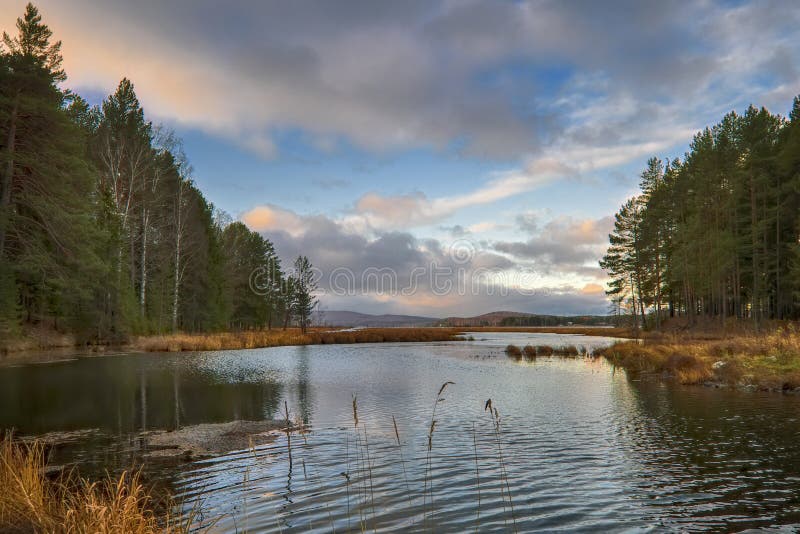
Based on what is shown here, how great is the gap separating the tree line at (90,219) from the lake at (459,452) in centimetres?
1341

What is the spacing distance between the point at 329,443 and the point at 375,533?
6238 millimetres

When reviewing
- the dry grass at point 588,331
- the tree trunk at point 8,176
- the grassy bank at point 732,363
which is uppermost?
the tree trunk at point 8,176

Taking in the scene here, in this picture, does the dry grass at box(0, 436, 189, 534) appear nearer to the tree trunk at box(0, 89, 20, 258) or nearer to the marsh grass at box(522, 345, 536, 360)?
the tree trunk at box(0, 89, 20, 258)

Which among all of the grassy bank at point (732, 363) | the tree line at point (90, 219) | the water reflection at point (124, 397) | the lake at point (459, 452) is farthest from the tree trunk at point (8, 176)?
the grassy bank at point (732, 363)

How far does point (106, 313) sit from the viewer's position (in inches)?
1743

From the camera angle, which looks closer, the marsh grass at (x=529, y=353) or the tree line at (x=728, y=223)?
the marsh grass at (x=529, y=353)

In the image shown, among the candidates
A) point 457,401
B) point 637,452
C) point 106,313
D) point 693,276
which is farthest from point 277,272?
point 637,452

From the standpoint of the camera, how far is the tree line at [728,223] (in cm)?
4628

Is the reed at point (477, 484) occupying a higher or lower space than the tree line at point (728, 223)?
lower

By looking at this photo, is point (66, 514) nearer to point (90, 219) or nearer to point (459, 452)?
point (459, 452)

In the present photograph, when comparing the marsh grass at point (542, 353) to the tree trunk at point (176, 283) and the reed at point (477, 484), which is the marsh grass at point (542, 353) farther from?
the tree trunk at point (176, 283)

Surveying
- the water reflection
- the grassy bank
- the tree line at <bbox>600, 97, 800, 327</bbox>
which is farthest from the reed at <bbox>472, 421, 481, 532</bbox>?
the tree line at <bbox>600, 97, 800, 327</bbox>

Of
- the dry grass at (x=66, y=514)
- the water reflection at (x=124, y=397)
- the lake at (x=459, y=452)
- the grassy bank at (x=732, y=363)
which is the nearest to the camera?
the dry grass at (x=66, y=514)

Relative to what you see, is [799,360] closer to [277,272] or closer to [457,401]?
[457,401]
